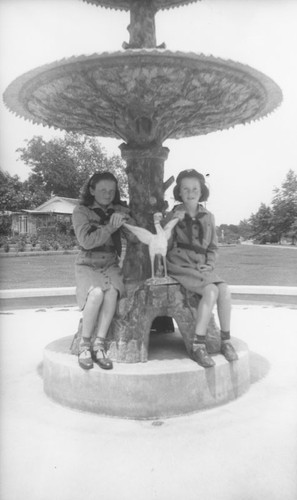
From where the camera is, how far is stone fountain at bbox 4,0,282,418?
3975mm

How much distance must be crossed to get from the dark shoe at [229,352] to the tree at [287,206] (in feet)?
178

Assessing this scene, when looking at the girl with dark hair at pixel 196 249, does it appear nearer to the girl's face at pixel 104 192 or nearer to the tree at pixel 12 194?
the girl's face at pixel 104 192

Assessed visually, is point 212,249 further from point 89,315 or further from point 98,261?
point 89,315

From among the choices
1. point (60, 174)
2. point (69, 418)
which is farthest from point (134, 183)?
point (60, 174)

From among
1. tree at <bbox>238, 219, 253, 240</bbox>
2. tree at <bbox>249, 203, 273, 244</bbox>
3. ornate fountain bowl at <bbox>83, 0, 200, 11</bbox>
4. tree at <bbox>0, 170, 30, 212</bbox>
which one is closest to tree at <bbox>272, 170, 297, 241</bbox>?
tree at <bbox>249, 203, 273, 244</bbox>

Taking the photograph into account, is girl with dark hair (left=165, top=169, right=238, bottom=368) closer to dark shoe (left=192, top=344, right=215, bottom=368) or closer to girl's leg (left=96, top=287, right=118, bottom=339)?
dark shoe (left=192, top=344, right=215, bottom=368)

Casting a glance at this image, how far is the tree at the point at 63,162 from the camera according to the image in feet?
238

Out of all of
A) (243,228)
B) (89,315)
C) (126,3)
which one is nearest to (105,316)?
(89,315)

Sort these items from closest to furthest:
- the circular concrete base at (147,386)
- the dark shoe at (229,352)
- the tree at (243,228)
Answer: the circular concrete base at (147,386) → the dark shoe at (229,352) → the tree at (243,228)

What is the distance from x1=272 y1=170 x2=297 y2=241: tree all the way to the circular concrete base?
2153 inches

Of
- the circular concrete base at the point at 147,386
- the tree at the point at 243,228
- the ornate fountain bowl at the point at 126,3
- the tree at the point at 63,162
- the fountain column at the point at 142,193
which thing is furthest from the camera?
the tree at the point at 243,228

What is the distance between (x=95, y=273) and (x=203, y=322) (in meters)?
1.08

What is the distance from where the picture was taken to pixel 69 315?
8.66m

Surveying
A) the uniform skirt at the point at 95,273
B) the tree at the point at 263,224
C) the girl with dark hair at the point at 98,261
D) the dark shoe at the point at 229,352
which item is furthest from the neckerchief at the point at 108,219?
the tree at the point at 263,224
